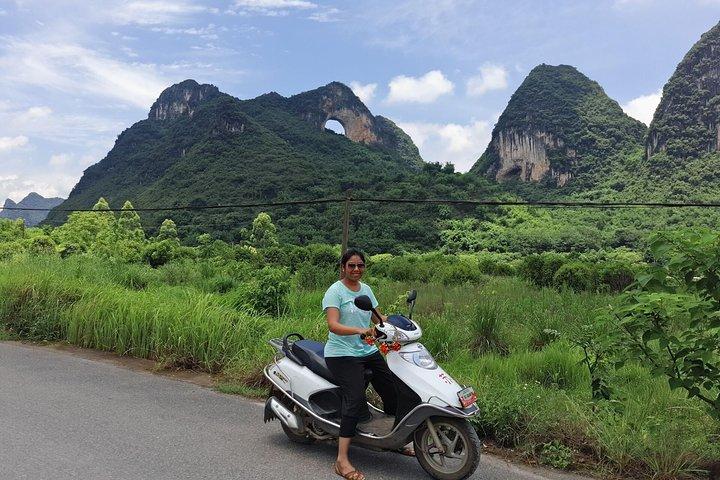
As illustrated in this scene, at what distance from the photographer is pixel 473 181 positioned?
99875mm

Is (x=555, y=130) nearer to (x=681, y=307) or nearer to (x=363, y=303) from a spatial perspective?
(x=681, y=307)

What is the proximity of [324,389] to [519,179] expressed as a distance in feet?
434

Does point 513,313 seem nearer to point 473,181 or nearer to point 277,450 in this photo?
point 277,450

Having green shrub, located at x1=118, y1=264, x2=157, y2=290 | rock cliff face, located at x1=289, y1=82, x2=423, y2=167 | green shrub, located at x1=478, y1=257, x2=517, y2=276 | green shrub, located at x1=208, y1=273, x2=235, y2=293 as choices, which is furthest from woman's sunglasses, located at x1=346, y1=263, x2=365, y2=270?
rock cliff face, located at x1=289, y1=82, x2=423, y2=167

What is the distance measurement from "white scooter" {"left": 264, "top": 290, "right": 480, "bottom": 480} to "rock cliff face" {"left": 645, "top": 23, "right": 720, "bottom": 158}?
109086 mm

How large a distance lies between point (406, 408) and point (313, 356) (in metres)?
0.82

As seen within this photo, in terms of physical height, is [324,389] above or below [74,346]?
above

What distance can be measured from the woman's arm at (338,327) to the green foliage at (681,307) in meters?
1.58

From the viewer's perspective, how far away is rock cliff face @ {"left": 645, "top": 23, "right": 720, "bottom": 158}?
97375 millimetres

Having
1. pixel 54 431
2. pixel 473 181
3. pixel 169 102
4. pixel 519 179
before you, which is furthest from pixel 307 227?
pixel 169 102

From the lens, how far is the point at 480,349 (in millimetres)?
7145

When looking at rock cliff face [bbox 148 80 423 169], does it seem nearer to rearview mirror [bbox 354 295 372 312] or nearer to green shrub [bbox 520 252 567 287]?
green shrub [bbox 520 252 567 287]

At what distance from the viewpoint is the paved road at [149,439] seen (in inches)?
139

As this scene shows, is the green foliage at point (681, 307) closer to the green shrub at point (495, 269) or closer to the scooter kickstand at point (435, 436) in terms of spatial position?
the scooter kickstand at point (435, 436)
